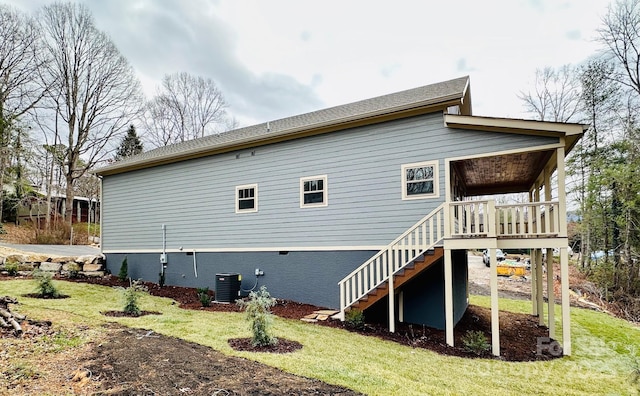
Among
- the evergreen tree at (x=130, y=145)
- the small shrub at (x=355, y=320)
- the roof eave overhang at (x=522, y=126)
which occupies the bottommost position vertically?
the small shrub at (x=355, y=320)

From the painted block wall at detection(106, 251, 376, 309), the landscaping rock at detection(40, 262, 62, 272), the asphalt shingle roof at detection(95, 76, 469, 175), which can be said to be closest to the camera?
the asphalt shingle roof at detection(95, 76, 469, 175)

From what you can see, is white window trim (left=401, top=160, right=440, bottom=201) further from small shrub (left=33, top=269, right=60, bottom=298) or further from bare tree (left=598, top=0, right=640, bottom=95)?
bare tree (left=598, top=0, right=640, bottom=95)

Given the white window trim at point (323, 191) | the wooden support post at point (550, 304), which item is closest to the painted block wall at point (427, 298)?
the wooden support post at point (550, 304)

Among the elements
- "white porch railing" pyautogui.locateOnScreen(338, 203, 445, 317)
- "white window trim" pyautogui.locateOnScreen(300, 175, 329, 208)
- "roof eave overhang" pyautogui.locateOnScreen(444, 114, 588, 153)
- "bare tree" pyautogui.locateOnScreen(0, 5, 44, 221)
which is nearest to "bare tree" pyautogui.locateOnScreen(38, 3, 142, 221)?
"bare tree" pyautogui.locateOnScreen(0, 5, 44, 221)

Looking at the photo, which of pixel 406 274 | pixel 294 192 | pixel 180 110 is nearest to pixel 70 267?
pixel 294 192

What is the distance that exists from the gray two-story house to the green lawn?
2.64 ft

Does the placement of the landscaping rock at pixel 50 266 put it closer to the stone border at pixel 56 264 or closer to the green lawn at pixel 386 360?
the stone border at pixel 56 264

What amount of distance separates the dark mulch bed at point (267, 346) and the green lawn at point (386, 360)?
0.46 feet

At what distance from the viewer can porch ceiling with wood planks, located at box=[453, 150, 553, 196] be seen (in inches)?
304

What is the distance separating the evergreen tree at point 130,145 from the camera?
2812cm

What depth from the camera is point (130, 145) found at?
30062 millimetres

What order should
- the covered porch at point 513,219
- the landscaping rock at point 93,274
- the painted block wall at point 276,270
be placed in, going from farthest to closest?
the landscaping rock at point 93,274
the painted block wall at point 276,270
the covered porch at point 513,219

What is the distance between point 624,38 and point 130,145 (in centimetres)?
3252

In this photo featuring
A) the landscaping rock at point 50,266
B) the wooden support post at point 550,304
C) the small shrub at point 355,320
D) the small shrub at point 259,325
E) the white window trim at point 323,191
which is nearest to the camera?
the small shrub at point 259,325
